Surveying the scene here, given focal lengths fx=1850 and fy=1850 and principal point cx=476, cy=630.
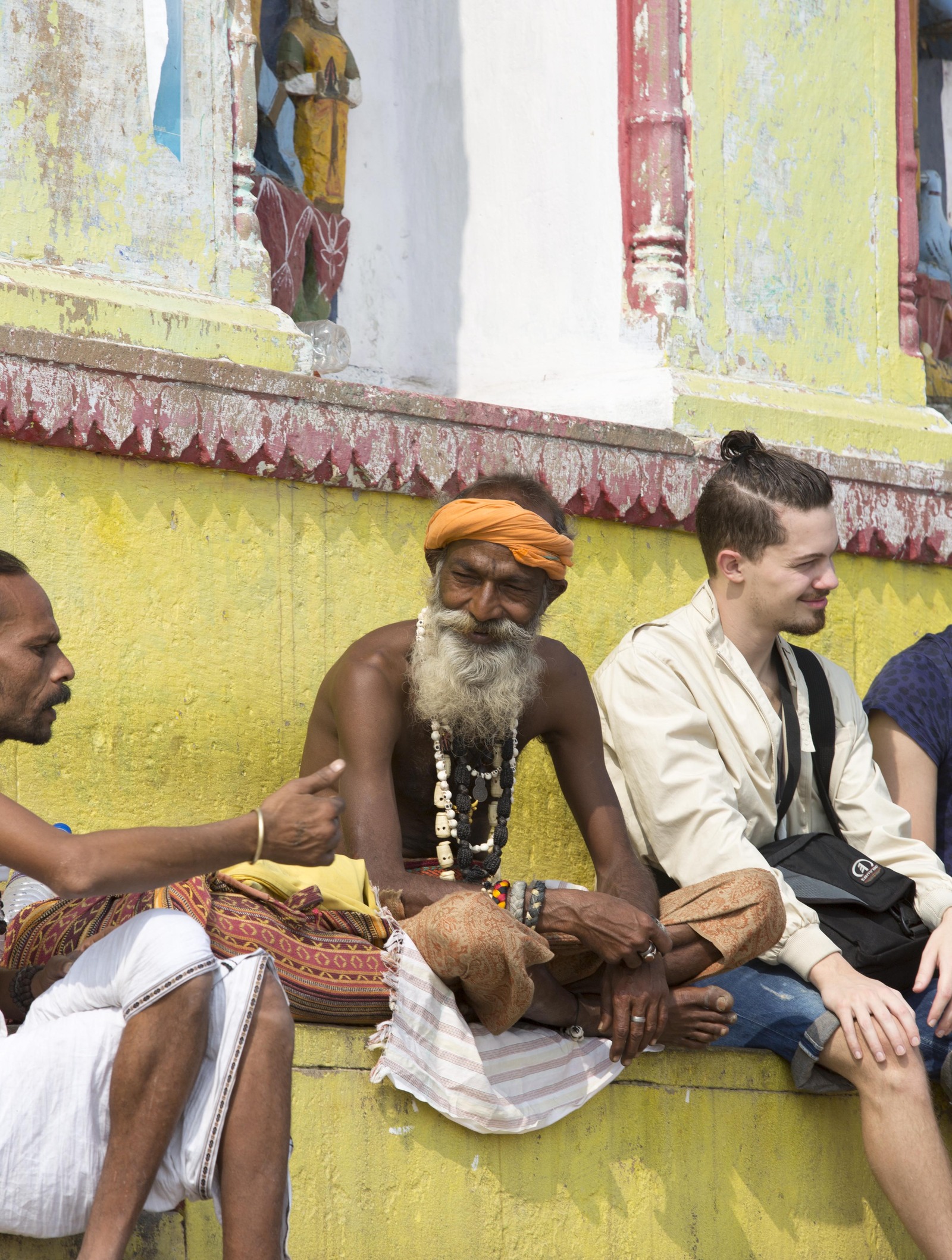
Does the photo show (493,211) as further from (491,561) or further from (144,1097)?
(144,1097)

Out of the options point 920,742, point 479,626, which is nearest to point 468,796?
point 479,626

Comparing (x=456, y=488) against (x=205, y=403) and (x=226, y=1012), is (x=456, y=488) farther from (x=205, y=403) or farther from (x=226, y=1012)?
(x=226, y=1012)

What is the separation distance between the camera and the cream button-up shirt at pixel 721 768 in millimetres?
4328

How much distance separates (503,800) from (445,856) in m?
0.23

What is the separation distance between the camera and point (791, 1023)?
4246 mm

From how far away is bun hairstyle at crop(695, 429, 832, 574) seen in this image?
4.75 m

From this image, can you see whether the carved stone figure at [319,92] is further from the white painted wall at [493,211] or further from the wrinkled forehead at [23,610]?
the wrinkled forehead at [23,610]

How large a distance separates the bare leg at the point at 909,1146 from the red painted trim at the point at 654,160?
2578mm

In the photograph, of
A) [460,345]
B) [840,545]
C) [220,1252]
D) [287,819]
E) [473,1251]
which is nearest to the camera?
[287,819]

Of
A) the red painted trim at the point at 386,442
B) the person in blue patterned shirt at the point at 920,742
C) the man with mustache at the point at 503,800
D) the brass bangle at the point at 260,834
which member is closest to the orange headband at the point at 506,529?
the man with mustache at the point at 503,800

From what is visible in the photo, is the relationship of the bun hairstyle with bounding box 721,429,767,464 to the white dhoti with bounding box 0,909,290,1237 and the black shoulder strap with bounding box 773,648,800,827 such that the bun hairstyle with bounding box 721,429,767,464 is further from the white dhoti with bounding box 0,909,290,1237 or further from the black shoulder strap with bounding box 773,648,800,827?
the white dhoti with bounding box 0,909,290,1237

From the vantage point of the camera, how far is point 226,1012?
3.03 metres

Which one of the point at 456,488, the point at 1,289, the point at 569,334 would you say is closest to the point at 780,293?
the point at 569,334

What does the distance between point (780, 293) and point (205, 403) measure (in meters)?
2.23
